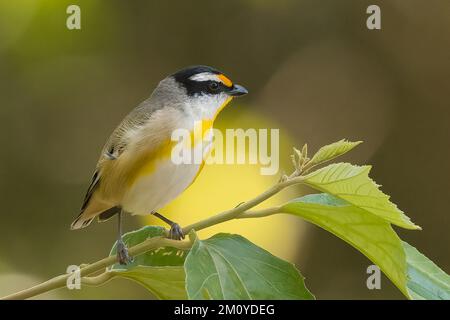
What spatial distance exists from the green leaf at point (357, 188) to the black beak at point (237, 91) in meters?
0.59

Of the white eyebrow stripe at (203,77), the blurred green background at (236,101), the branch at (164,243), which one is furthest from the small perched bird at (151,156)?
the blurred green background at (236,101)

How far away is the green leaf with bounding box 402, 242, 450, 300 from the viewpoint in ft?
2.09

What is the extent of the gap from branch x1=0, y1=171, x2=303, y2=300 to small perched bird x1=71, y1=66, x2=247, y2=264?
340mm

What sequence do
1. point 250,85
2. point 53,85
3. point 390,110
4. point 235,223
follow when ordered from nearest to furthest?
point 235,223 < point 53,85 < point 250,85 < point 390,110

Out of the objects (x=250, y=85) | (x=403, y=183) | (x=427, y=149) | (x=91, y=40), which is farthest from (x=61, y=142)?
(x=427, y=149)

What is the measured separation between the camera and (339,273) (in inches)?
107

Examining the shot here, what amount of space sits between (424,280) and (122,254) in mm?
287

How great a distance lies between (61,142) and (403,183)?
127 centimetres

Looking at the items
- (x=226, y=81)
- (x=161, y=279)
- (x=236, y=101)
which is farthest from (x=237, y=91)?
(x=236, y=101)

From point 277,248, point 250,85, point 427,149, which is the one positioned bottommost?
point 277,248

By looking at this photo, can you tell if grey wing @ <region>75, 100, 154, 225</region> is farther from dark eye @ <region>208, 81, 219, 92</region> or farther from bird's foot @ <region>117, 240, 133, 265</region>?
bird's foot @ <region>117, 240, 133, 265</region>

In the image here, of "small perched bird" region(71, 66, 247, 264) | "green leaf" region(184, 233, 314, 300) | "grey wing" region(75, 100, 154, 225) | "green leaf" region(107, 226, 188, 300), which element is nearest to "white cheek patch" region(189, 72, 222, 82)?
"small perched bird" region(71, 66, 247, 264)

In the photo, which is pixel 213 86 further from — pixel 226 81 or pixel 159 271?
pixel 159 271

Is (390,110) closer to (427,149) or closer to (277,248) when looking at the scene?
(427,149)
